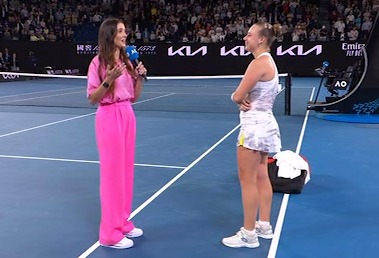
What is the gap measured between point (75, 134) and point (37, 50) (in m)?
16.7

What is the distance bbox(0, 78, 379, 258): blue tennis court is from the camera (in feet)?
13.9

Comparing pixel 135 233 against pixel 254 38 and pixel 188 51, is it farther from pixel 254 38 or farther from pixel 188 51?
pixel 188 51

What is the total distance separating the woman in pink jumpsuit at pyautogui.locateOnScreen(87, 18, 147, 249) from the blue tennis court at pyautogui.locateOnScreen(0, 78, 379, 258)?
29cm

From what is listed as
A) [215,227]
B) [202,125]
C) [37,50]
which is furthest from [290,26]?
[215,227]

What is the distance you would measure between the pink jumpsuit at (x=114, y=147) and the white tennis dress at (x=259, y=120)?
96 cm

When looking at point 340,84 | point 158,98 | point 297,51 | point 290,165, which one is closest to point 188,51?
point 297,51

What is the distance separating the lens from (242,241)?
13.8ft

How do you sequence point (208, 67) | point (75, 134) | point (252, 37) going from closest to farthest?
point (252, 37) → point (75, 134) → point (208, 67)

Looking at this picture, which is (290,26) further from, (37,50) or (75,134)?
(75,134)

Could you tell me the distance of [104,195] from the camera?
4145mm

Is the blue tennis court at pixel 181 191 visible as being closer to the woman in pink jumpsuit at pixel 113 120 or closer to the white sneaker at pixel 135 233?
the white sneaker at pixel 135 233

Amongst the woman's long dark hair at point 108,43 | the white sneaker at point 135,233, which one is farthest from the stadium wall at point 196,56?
the woman's long dark hair at point 108,43

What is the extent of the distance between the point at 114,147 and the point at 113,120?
220 mm

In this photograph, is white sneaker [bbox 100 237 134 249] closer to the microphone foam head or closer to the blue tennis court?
the blue tennis court
